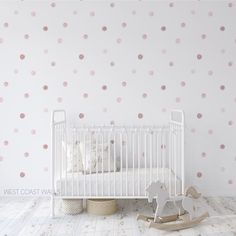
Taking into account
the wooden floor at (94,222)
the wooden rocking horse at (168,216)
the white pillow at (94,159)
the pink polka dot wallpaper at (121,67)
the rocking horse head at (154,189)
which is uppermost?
the pink polka dot wallpaper at (121,67)

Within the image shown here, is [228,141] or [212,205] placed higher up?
[228,141]

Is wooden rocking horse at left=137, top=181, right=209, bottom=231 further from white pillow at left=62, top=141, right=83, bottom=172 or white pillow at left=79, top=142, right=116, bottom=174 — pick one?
white pillow at left=62, top=141, right=83, bottom=172

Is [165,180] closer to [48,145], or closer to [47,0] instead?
[48,145]

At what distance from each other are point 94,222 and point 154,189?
573 millimetres

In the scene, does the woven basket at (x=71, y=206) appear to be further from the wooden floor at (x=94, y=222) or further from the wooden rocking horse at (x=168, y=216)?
the wooden rocking horse at (x=168, y=216)

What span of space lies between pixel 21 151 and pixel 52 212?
92 cm

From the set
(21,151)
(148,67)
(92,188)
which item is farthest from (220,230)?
(21,151)

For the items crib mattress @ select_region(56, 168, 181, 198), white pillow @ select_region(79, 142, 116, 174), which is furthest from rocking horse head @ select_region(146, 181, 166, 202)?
white pillow @ select_region(79, 142, 116, 174)

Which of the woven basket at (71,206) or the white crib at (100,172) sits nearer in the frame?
the white crib at (100,172)

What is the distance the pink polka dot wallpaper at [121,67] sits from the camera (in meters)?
3.64

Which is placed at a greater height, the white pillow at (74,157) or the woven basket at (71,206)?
the white pillow at (74,157)

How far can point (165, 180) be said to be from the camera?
120 inches

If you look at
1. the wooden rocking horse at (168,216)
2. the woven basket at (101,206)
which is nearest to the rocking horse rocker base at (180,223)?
the wooden rocking horse at (168,216)

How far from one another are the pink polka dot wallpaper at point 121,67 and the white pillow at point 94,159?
0.51 meters
